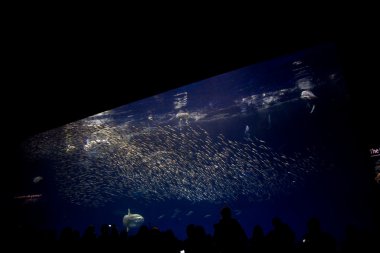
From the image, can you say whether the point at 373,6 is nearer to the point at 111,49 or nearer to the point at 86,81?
the point at 111,49

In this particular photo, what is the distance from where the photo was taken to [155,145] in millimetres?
33344

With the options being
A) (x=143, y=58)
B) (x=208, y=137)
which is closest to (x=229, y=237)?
(x=143, y=58)

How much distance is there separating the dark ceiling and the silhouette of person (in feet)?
8.33

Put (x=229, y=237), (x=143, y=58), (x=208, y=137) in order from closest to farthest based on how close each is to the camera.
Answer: (x=143, y=58)
(x=229, y=237)
(x=208, y=137)

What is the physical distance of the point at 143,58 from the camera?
3.38m

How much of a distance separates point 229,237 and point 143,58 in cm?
320

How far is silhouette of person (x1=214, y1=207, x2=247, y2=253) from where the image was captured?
169 inches

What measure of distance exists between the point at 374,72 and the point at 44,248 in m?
5.49

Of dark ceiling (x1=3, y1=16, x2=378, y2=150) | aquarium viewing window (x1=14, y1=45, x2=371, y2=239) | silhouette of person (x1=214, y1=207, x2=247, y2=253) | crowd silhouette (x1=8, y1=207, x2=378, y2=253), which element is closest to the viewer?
dark ceiling (x1=3, y1=16, x2=378, y2=150)

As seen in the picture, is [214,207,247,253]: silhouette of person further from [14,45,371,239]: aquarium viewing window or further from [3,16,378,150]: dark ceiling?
[14,45,371,239]: aquarium viewing window

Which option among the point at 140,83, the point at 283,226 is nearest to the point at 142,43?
the point at 140,83

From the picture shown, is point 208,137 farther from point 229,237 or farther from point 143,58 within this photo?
point 143,58

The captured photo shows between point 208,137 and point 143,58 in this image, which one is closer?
point 143,58

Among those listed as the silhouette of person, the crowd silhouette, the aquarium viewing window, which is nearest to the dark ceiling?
the crowd silhouette
